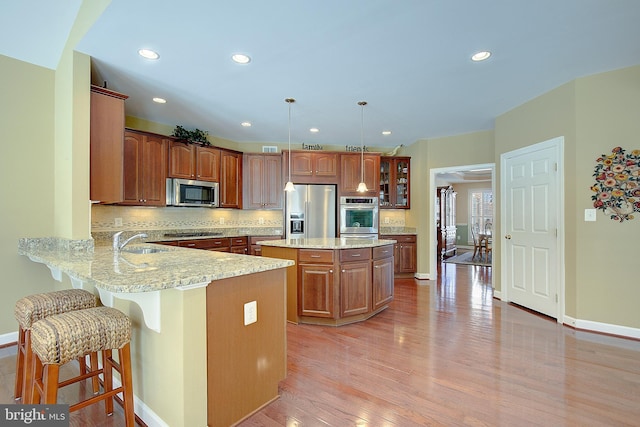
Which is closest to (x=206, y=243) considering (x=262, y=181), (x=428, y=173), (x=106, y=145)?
(x=262, y=181)

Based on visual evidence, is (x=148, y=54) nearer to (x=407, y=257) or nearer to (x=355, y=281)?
(x=355, y=281)

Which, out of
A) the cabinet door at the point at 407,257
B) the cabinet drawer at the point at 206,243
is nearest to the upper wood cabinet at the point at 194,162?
the cabinet drawer at the point at 206,243

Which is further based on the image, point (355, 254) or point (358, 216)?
point (358, 216)

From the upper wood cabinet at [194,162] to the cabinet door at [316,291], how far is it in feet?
8.43

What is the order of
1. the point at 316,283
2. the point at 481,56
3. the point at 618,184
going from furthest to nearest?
the point at 316,283
the point at 618,184
the point at 481,56

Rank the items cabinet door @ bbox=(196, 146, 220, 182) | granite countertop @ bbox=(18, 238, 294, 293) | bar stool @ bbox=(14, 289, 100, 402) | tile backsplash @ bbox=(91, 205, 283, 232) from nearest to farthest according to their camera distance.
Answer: granite countertop @ bbox=(18, 238, 294, 293) → bar stool @ bbox=(14, 289, 100, 402) → tile backsplash @ bbox=(91, 205, 283, 232) → cabinet door @ bbox=(196, 146, 220, 182)

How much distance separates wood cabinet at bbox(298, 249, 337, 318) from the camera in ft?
10.5

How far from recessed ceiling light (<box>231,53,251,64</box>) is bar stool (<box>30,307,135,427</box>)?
2222 millimetres

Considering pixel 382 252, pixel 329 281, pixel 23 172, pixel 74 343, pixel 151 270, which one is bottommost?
pixel 329 281

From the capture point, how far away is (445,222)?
9195 millimetres

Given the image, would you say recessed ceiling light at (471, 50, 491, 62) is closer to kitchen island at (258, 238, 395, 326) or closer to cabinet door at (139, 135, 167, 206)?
kitchen island at (258, 238, 395, 326)

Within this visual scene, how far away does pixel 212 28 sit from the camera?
7.47 feet

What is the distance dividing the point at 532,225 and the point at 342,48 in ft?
10.2

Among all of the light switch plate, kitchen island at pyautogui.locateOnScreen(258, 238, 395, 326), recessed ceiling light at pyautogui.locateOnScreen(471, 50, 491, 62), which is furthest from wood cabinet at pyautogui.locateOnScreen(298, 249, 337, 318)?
the light switch plate
